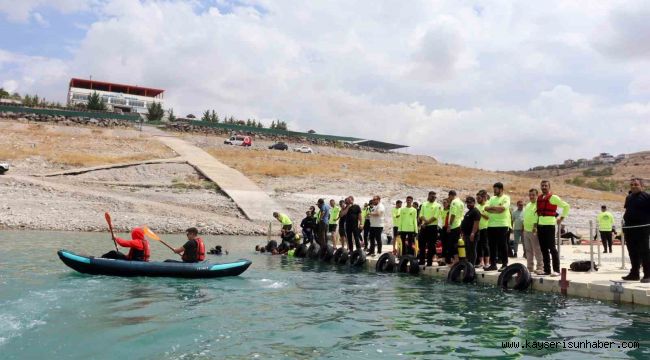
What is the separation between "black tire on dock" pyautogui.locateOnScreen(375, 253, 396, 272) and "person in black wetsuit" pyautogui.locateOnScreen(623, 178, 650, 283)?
7.24 m

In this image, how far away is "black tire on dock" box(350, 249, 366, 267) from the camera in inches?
775

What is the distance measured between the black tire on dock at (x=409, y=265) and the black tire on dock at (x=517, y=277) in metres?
3.45

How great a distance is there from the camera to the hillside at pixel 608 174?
264 feet

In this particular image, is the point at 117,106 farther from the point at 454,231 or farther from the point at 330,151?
the point at 454,231

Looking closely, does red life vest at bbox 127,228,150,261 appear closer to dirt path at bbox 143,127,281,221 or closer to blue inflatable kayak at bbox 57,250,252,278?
blue inflatable kayak at bbox 57,250,252,278

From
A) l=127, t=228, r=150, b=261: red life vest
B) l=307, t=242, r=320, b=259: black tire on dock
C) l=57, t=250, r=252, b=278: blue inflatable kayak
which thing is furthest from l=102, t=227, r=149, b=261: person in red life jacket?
l=307, t=242, r=320, b=259: black tire on dock

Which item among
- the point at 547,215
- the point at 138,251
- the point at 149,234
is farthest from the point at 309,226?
the point at 547,215

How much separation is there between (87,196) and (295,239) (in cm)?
1782

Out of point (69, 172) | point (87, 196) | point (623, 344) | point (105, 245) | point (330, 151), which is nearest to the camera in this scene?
point (623, 344)

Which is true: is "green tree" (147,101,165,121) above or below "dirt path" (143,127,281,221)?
above

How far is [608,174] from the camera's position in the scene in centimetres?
9662

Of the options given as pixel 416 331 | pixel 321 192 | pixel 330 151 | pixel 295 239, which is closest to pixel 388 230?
pixel 321 192

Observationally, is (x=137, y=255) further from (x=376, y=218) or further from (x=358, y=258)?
(x=376, y=218)

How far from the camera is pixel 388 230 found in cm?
3834
